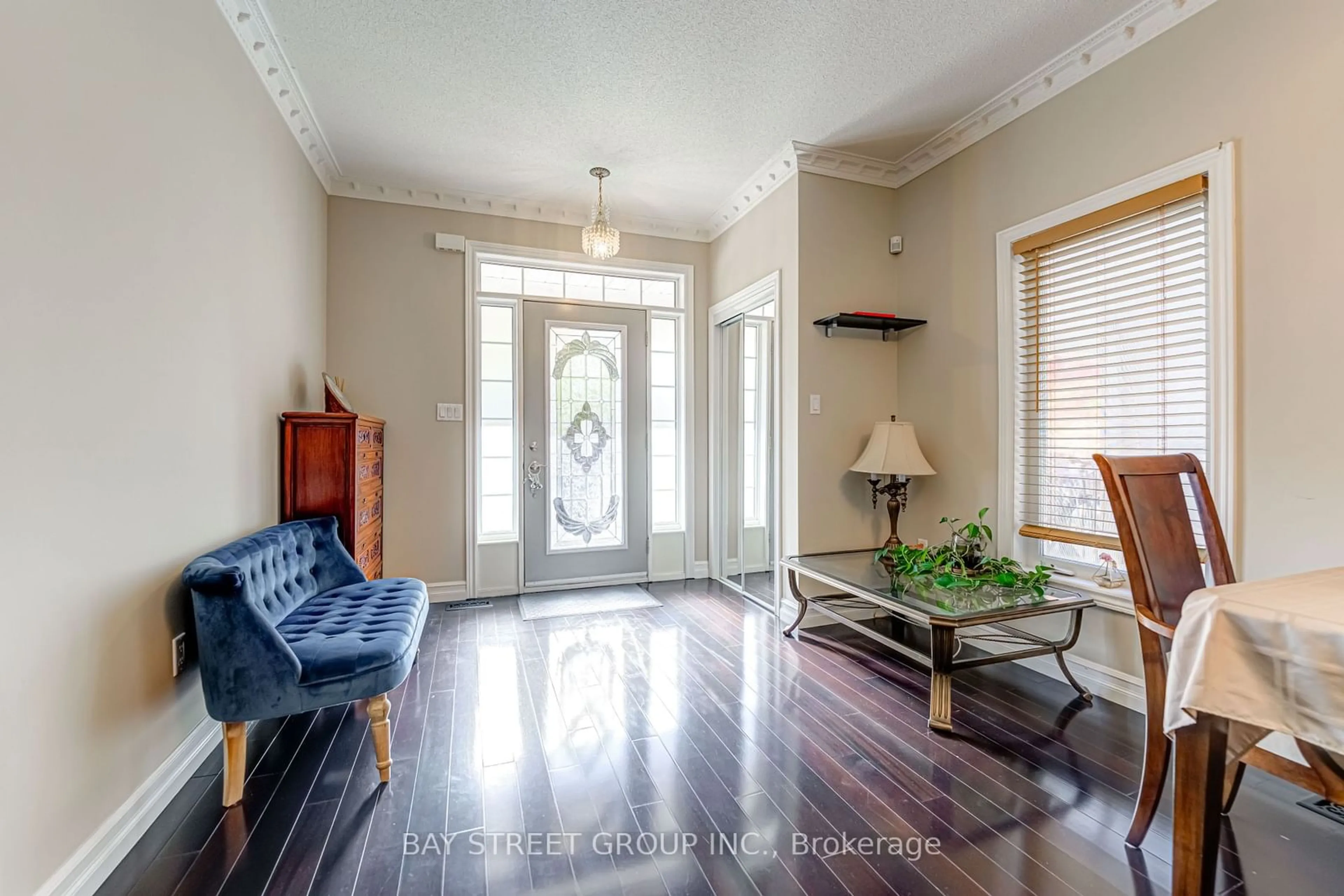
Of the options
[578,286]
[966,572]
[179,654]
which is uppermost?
[578,286]

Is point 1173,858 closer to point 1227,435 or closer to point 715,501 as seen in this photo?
point 1227,435

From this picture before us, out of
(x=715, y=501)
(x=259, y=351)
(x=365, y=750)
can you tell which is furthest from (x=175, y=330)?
(x=715, y=501)

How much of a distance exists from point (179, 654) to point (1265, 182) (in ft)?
13.0

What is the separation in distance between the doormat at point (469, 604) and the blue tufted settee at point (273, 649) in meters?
1.63

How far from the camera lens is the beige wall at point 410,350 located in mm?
3822

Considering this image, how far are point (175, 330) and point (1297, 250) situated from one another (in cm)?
366

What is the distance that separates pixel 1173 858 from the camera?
4.06ft

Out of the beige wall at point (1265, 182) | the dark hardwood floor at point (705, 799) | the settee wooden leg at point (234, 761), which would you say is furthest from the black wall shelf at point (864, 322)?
the settee wooden leg at point (234, 761)

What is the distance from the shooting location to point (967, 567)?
8.64ft

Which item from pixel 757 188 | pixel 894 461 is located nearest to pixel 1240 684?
pixel 894 461

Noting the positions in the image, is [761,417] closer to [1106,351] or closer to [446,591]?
[1106,351]

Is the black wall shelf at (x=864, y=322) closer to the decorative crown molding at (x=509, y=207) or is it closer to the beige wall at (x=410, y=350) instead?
the decorative crown molding at (x=509, y=207)

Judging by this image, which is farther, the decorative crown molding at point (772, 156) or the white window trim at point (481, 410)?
the white window trim at point (481, 410)

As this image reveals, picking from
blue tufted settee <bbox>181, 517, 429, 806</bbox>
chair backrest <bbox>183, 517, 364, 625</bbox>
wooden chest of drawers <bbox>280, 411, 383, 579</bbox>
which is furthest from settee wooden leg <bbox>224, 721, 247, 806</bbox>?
wooden chest of drawers <bbox>280, 411, 383, 579</bbox>
